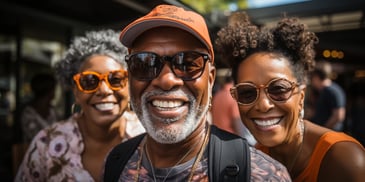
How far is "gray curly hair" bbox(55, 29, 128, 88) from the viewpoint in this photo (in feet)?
8.56

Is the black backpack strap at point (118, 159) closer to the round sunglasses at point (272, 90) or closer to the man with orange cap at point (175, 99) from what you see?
the man with orange cap at point (175, 99)

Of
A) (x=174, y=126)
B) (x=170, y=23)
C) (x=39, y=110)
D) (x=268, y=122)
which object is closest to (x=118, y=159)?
(x=174, y=126)

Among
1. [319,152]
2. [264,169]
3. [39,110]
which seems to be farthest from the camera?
[39,110]

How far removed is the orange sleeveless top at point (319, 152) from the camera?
1.88 m

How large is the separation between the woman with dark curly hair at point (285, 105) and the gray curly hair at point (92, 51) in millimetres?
906

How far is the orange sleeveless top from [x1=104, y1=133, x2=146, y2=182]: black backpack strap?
96cm

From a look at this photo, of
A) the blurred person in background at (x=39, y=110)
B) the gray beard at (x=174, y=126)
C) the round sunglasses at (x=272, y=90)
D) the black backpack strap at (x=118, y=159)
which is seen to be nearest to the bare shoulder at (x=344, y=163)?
the round sunglasses at (x=272, y=90)

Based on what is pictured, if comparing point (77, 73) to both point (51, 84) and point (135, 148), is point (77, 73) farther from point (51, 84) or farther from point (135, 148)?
point (51, 84)

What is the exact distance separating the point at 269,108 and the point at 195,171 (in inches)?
24.8

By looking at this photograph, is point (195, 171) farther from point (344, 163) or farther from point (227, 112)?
point (227, 112)

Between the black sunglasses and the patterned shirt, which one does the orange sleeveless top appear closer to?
the patterned shirt

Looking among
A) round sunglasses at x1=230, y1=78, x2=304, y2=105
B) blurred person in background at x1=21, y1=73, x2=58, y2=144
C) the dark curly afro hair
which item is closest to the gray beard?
round sunglasses at x1=230, y1=78, x2=304, y2=105

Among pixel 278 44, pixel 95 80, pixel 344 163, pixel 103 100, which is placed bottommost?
pixel 344 163

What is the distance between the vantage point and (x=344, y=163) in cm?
177
